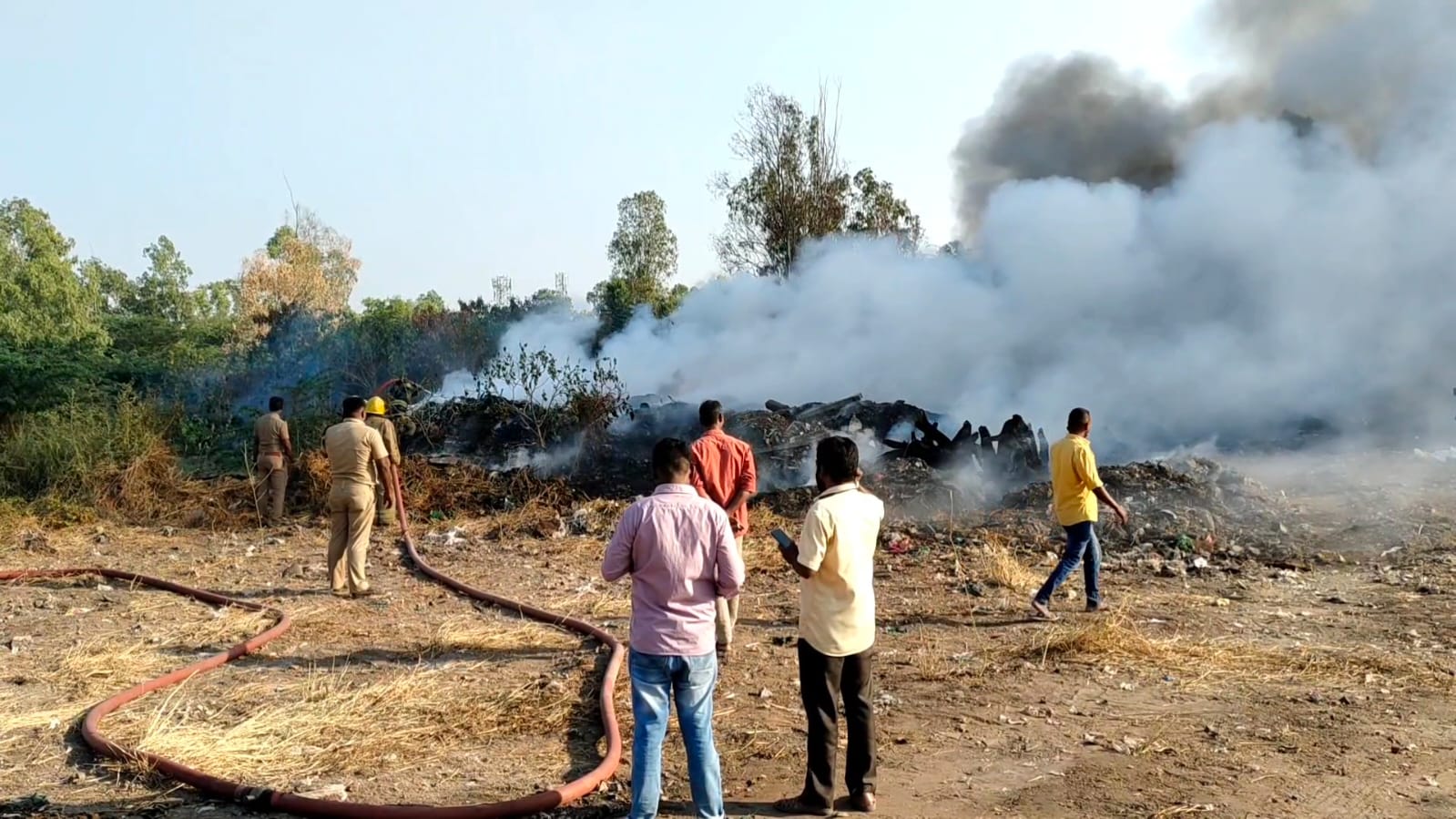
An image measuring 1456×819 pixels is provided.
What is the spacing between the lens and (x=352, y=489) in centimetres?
774

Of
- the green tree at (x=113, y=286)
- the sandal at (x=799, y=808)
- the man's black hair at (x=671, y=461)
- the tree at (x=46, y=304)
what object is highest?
the green tree at (x=113, y=286)

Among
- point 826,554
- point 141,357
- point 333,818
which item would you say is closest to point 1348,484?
point 826,554

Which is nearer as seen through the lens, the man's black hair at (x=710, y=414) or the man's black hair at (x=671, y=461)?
the man's black hair at (x=671, y=461)

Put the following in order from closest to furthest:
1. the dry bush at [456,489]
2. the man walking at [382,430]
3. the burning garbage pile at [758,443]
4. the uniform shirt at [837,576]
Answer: the uniform shirt at [837,576]
the man walking at [382,430]
the dry bush at [456,489]
the burning garbage pile at [758,443]

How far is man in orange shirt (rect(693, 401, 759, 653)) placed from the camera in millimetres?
5953

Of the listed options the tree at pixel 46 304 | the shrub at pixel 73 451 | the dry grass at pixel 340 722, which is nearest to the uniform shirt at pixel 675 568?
the dry grass at pixel 340 722

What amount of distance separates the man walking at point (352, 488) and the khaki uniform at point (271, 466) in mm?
4441

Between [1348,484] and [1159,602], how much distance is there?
6.06 metres

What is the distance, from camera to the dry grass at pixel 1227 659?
221 inches

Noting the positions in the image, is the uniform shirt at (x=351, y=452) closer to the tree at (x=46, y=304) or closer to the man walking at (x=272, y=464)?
the man walking at (x=272, y=464)

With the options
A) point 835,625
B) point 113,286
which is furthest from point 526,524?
point 113,286

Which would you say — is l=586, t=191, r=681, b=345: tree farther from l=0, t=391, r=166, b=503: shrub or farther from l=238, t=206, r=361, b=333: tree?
l=0, t=391, r=166, b=503: shrub

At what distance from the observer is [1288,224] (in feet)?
59.4

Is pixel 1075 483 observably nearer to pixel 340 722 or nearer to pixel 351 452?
pixel 340 722
